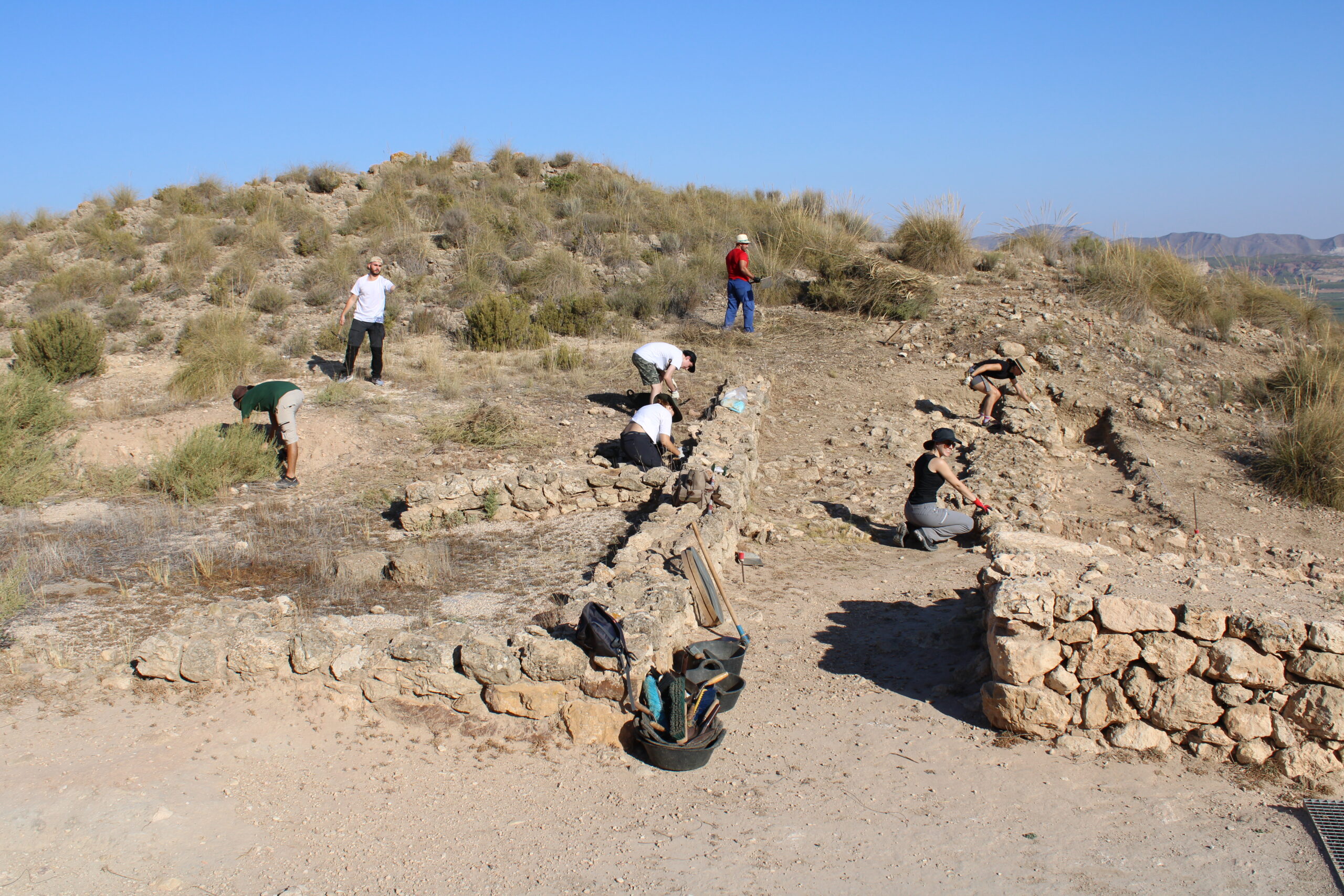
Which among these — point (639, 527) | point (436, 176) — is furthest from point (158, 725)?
point (436, 176)

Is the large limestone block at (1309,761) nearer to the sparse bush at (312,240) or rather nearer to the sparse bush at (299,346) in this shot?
the sparse bush at (299,346)

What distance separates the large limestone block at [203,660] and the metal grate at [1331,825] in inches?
205

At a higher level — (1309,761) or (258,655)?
(1309,761)

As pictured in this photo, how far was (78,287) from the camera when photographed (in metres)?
17.5

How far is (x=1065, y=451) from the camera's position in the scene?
35.8 feet

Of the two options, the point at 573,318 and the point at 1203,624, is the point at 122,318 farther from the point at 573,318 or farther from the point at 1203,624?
the point at 1203,624

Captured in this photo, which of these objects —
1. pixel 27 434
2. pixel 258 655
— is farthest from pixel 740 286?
pixel 258 655

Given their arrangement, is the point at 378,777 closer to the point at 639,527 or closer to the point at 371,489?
the point at 639,527

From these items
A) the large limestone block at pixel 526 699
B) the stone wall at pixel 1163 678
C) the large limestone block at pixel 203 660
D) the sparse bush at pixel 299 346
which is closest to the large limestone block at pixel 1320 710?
the stone wall at pixel 1163 678

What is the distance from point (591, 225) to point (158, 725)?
1875 cm

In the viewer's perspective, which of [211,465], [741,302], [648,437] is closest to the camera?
[211,465]

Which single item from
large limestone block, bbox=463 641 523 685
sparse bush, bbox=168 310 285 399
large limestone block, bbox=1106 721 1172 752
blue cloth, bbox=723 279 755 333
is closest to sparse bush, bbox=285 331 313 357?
sparse bush, bbox=168 310 285 399

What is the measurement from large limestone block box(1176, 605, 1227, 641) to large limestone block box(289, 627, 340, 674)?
14.4 ft

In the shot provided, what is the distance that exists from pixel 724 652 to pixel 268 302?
14.4 metres
